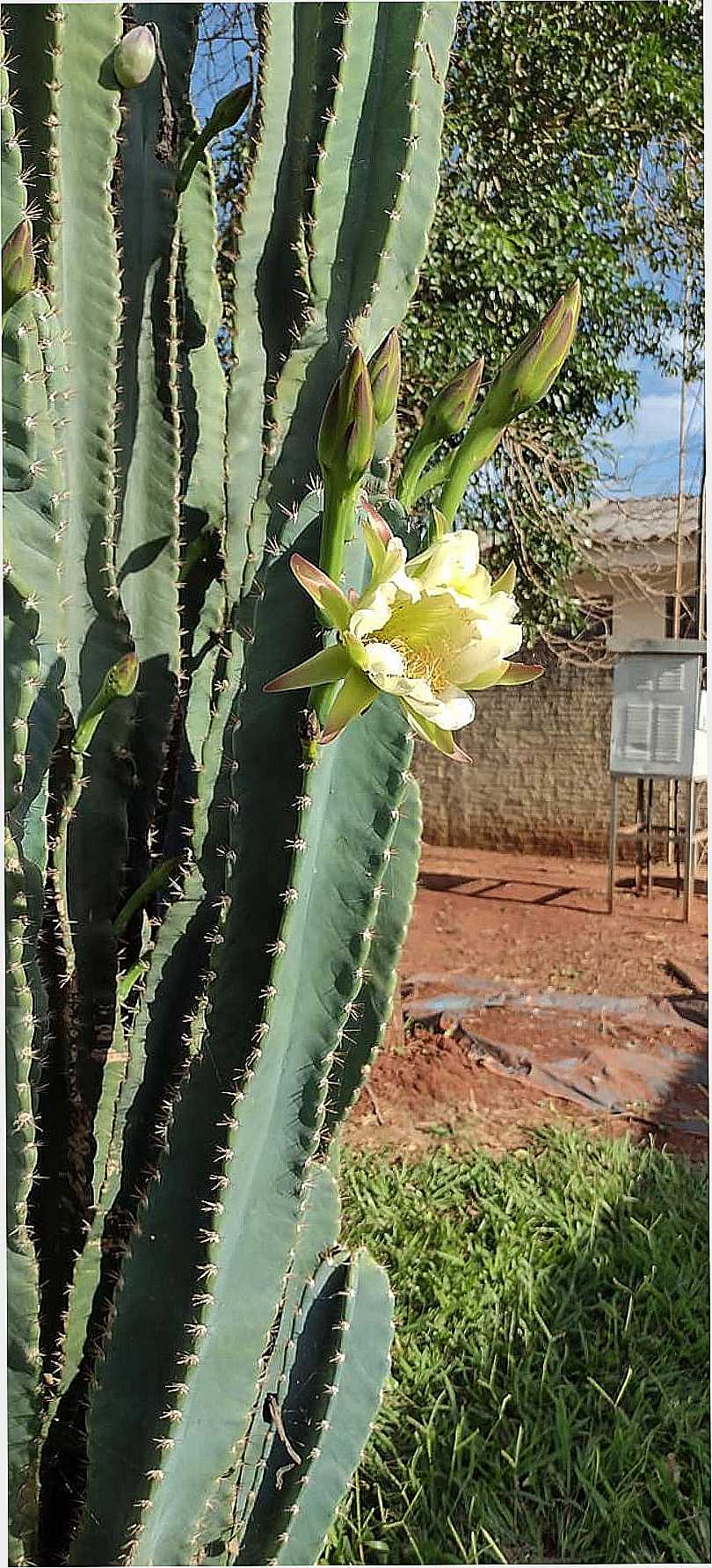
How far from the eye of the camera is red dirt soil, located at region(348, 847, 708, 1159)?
2.07 meters

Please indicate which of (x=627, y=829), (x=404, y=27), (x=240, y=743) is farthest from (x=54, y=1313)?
(x=627, y=829)

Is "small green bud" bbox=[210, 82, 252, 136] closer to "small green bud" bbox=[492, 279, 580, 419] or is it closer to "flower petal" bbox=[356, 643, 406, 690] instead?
"small green bud" bbox=[492, 279, 580, 419]

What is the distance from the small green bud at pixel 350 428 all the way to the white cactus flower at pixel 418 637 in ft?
0.08

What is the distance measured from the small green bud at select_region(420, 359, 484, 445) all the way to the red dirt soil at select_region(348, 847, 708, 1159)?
4.99ft

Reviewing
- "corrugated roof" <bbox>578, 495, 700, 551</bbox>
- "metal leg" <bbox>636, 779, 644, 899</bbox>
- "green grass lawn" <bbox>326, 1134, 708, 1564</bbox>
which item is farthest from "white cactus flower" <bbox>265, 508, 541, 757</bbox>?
"metal leg" <bbox>636, 779, 644, 899</bbox>

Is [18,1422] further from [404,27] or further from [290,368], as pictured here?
[404,27]

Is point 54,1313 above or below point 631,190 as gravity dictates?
below

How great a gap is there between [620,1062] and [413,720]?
1.90 metres

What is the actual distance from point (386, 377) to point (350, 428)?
86mm

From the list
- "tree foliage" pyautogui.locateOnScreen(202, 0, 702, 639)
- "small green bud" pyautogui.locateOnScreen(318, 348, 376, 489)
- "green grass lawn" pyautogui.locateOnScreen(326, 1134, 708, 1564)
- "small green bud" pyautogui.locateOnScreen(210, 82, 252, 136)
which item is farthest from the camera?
"tree foliage" pyautogui.locateOnScreen(202, 0, 702, 639)

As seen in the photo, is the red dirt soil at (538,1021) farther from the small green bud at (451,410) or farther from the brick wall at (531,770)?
the small green bud at (451,410)

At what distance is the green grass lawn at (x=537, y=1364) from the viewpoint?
3.78 feet

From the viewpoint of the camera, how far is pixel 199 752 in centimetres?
79

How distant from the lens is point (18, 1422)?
69 cm
